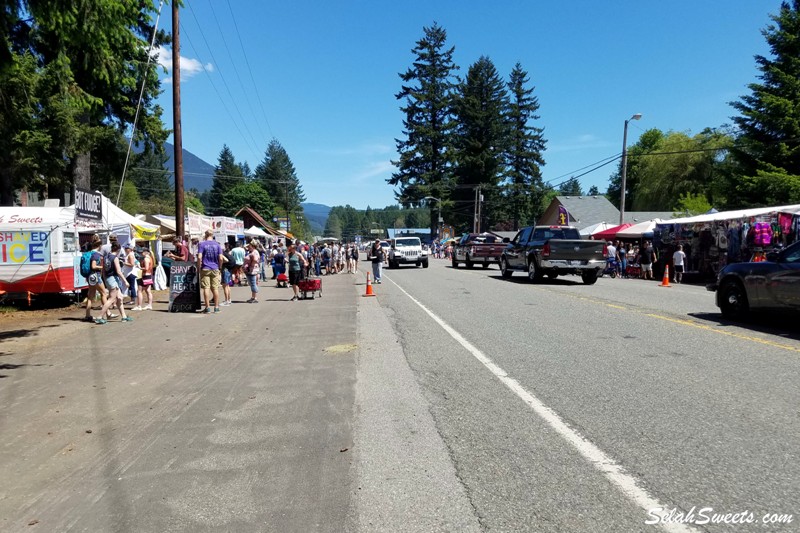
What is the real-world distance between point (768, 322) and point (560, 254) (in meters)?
9.36

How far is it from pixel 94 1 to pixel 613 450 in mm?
8181

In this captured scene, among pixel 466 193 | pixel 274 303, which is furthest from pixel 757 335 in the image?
pixel 466 193

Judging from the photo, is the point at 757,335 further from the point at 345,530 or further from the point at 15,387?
the point at 15,387

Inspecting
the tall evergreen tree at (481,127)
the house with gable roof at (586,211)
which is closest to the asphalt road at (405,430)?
the house with gable roof at (586,211)

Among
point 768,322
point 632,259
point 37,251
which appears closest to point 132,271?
point 37,251

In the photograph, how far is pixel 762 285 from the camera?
31.7 ft

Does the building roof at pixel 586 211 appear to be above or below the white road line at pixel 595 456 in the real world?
above

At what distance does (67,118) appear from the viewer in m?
20.2

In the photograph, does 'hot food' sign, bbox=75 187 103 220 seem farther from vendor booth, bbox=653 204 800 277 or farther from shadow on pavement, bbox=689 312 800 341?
vendor booth, bbox=653 204 800 277

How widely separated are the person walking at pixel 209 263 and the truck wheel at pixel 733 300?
423 inches

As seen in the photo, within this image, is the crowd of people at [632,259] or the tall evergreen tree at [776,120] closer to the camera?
the crowd of people at [632,259]

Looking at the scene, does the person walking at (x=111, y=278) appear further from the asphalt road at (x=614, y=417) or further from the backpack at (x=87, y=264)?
the asphalt road at (x=614, y=417)

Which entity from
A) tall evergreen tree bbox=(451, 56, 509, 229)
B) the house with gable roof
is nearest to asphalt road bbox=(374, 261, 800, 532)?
the house with gable roof

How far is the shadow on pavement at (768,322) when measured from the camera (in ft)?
30.1
